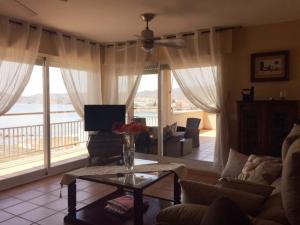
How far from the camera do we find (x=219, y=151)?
4.38 m

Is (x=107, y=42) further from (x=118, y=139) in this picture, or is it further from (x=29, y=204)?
(x=29, y=204)

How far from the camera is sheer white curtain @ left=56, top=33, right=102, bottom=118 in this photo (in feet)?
15.5

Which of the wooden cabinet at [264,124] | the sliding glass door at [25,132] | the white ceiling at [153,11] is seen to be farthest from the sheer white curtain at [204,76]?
the sliding glass door at [25,132]

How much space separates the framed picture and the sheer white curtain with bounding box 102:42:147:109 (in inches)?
78.8

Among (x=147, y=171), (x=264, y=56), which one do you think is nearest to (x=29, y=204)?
(x=147, y=171)

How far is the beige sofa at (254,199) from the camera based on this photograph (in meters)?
1.44

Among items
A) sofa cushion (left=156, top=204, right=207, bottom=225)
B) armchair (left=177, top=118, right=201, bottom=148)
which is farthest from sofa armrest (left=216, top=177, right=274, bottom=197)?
armchair (left=177, top=118, right=201, bottom=148)

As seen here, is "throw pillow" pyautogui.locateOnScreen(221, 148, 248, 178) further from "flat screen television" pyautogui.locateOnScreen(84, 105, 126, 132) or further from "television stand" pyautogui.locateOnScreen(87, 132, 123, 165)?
"flat screen television" pyautogui.locateOnScreen(84, 105, 126, 132)

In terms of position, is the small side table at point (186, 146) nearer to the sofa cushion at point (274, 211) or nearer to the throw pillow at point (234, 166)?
the throw pillow at point (234, 166)

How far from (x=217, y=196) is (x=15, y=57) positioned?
3441mm

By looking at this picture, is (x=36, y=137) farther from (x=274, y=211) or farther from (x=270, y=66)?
(x=274, y=211)

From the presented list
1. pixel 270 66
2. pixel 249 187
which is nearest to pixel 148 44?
pixel 270 66

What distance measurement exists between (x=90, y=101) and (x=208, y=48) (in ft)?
8.09

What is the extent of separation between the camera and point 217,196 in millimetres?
1790
